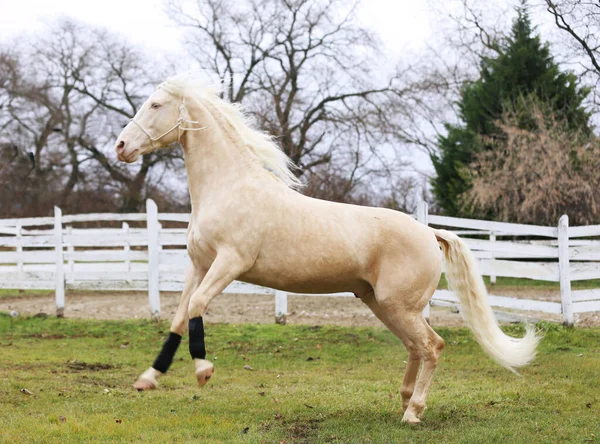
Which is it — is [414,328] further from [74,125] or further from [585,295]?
[74,125]

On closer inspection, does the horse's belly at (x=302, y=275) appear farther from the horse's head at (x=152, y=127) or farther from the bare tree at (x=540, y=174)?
the bare tree at (x=540, y=174)

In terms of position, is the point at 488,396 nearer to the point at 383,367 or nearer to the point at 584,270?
the point at 383,367

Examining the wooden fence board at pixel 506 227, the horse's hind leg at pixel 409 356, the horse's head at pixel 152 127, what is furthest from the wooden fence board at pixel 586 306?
the horse's head at pixel 152 127

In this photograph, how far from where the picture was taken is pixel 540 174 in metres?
18.4

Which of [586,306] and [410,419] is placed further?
[586,306]

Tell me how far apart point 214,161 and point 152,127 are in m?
0.51

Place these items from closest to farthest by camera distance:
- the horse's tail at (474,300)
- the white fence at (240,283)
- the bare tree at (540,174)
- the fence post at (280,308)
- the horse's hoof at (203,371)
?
the horse's hoof at (203,371) → the horse's tail at (474,300) → the white fence at (240,283) → the fence post at (280,308) → the bare tree at (540,174)

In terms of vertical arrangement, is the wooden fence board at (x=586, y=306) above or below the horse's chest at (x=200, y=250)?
below

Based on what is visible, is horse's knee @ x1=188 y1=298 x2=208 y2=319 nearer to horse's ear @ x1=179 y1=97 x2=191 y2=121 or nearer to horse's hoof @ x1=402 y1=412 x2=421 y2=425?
horse's ear @ x1=179 y1=97 x2=191 y2=121

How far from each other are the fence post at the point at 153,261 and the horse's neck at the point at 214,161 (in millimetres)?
6221

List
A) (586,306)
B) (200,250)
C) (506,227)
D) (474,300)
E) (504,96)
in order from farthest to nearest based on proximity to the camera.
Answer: (504,96), (506,227), (586,306), (474,300), (200,250)

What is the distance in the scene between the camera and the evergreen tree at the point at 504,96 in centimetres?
2130

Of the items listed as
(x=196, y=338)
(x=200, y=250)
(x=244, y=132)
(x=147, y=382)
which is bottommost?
(x=147, y=382)

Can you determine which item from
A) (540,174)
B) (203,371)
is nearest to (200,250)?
(203,371)
